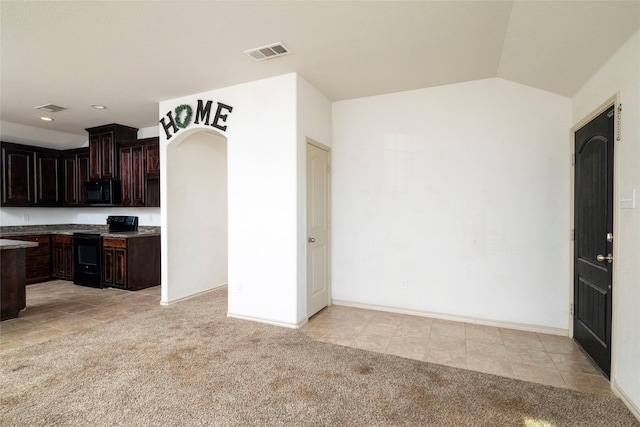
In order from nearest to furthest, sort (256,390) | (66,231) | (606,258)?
(256,390)
(606,258)
(66,231)

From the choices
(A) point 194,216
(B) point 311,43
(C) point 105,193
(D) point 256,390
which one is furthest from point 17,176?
(D) point 256,390

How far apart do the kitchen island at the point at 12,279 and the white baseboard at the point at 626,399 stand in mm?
5774

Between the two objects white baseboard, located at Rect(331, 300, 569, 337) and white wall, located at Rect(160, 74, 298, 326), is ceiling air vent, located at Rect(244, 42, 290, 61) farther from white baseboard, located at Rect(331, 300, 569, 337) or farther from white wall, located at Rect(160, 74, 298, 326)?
white baseboard, located at Rect(331, 300, 569, 337)

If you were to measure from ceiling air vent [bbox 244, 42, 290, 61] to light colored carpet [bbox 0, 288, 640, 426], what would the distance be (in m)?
2.76

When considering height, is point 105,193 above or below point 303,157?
below

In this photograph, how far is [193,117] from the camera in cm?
416

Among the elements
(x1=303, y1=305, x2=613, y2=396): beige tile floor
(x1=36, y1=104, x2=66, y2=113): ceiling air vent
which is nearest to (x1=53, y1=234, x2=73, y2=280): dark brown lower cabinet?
(x1=36, y1=104, x2=66, y2=113): ceiling air vent

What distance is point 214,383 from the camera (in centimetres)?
243

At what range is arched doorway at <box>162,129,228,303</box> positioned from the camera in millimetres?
4422

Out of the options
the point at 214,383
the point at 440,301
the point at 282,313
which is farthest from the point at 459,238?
the point at 214,383

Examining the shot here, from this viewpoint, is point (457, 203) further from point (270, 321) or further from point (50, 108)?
point (50, 108)

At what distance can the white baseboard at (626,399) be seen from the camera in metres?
2.07

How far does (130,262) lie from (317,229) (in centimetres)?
317

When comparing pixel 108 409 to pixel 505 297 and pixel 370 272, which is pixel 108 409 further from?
pixel 505 297
